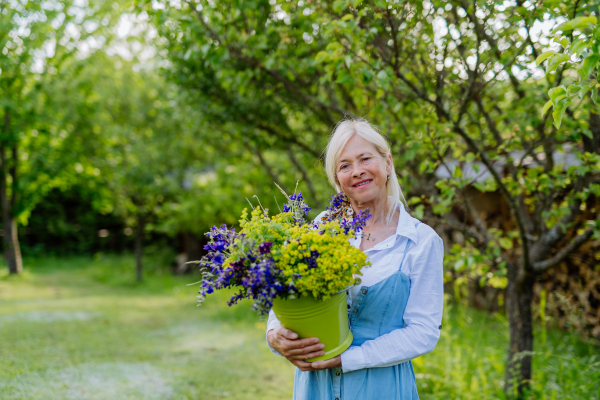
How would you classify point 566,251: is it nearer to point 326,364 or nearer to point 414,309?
point 414,309

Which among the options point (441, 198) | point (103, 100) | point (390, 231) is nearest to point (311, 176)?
point (441, 198)

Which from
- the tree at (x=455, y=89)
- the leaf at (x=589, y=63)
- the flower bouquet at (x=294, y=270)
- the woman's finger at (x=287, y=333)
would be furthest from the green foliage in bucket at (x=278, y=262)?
the tree at (x=455, y=89)

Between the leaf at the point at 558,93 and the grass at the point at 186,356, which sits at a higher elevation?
the leaf at the point at 558,93

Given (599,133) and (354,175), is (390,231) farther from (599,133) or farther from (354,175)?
(599,133)

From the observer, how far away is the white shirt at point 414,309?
162 cm

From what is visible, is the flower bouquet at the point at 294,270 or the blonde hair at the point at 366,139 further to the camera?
the blonde hair at the point at 366,139

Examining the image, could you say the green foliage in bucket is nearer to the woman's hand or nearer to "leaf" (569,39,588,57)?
the woman's hand

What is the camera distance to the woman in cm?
163

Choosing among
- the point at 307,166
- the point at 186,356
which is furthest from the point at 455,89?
the point at 186,356

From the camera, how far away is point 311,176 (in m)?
7.23

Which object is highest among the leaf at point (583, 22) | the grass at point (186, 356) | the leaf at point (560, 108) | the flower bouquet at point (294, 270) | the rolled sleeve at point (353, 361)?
the leaf at point (583, 22)

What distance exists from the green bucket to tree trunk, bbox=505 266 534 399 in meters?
2.36

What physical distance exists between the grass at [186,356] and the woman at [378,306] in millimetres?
2333

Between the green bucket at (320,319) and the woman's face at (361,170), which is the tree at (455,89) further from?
the green bucket at (320,319)
